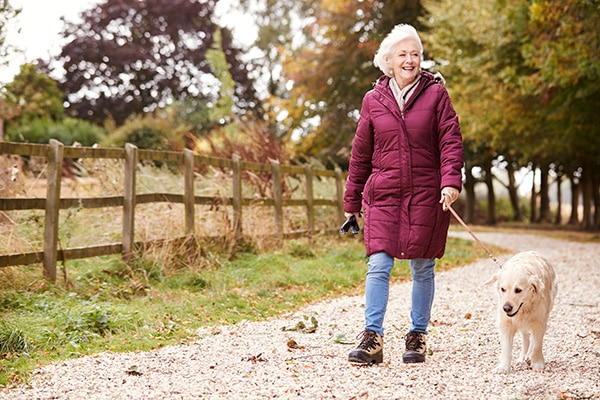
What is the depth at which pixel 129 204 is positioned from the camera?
7938 mm

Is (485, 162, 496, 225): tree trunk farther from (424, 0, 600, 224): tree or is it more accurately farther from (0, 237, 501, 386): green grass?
(0, 237, 501, 386): green grass

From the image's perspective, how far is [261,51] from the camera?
29.9 meters

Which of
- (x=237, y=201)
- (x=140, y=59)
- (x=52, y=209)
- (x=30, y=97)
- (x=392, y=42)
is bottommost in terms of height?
(x=52, y=209)

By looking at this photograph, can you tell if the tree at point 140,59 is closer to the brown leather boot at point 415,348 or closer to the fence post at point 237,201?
the fence post at point 237,201

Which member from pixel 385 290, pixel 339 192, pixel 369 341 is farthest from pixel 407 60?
pixel 339 192

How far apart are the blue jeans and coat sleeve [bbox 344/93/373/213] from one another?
1.34 feet

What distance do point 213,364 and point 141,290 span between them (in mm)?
2804

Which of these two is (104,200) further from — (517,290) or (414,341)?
(517,290)

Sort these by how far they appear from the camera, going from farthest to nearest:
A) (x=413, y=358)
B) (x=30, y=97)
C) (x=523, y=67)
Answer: (x=30, y=97) → (x=523, y=67) → (x=413, y=358)

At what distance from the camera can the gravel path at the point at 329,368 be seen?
3.90 meters

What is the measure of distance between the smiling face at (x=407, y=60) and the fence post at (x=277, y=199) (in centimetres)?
640

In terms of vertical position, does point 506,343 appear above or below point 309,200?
below

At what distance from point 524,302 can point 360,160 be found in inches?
51.5

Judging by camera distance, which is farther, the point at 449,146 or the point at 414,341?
the point at 414,341
